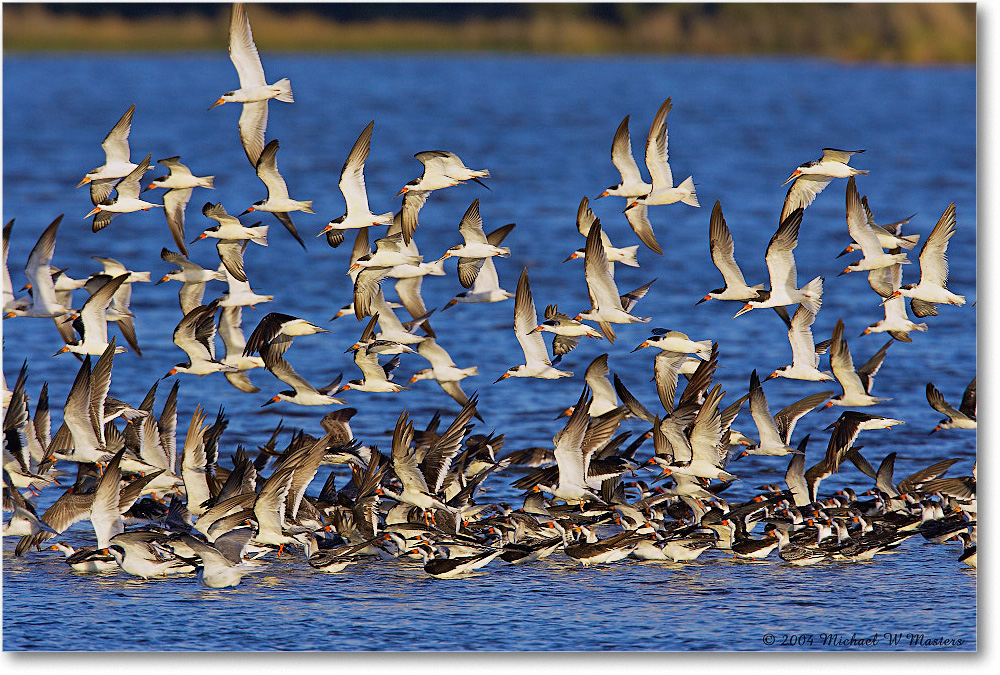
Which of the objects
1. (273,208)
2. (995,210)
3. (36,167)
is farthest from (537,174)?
(995,210)

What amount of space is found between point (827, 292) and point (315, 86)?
63980mm

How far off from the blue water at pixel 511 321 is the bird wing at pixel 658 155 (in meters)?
4.11

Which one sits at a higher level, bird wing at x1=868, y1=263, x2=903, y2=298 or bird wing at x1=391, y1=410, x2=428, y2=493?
bird wing at x1=868, y1=263, x2=903, y2=298

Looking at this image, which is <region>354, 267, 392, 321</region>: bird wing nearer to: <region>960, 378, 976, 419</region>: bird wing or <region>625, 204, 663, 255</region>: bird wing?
<region>625, 204, 663, 255</region>: bird wing

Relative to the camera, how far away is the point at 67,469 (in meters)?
18.8

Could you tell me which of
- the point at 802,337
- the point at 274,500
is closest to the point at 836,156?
the point at 802,337

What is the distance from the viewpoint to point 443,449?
16.2 m

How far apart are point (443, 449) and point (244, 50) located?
5.35m

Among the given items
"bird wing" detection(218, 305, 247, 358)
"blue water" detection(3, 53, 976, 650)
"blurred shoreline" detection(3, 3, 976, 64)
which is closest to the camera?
"blue water" detection(3, 53, 976, 650)

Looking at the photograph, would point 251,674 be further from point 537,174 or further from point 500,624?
point 537,174

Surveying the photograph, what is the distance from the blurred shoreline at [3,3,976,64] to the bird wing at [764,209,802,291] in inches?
1344

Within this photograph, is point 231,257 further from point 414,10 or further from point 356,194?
point 414,10

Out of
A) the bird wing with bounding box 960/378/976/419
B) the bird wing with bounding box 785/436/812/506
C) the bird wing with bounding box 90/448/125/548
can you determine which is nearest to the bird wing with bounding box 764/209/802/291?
the bird wing with bounding box 785/436/812/506

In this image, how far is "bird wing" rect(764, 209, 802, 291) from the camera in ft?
54.6
